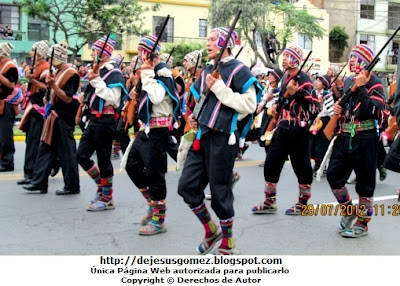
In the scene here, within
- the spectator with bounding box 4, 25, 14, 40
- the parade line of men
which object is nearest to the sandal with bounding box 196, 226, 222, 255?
the parade line of men

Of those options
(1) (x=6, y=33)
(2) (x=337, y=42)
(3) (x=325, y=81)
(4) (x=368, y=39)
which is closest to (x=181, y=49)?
(1) (x=6, y=33)

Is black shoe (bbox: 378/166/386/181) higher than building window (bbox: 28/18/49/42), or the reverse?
building window (bbox: 28/18/49/42)

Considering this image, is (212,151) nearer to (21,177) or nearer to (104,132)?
(104,132)

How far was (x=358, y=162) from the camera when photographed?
5.93m

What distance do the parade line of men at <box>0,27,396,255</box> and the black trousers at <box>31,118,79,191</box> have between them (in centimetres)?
1

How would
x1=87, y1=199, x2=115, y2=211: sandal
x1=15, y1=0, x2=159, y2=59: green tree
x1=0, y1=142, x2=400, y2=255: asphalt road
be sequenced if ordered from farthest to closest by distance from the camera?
1. x1=15, y1=0, x2=159, y2=59: green tree
2. x1=87, y1=199, x2=115, y2=211: sandal
3. x1=0, y1=142, x2=400, y2=255: asphalt road

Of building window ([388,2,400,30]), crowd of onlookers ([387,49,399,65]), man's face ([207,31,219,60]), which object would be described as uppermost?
building window ([388,2,400,30])

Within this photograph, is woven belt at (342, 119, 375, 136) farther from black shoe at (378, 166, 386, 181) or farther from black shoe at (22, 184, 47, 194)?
black shoe at (22, 184, 47, 194)

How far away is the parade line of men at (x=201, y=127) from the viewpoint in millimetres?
4930

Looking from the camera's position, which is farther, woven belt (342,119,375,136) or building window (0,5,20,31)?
building window (0,5,20,31)

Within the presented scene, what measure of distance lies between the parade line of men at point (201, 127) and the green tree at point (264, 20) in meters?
25.5

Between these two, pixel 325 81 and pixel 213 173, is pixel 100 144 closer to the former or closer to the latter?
pixel 213 173

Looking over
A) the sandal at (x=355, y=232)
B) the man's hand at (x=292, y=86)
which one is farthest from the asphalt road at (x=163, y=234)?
the man's hand at (x=292, y=86)

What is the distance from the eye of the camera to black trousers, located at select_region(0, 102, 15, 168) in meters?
10.1
